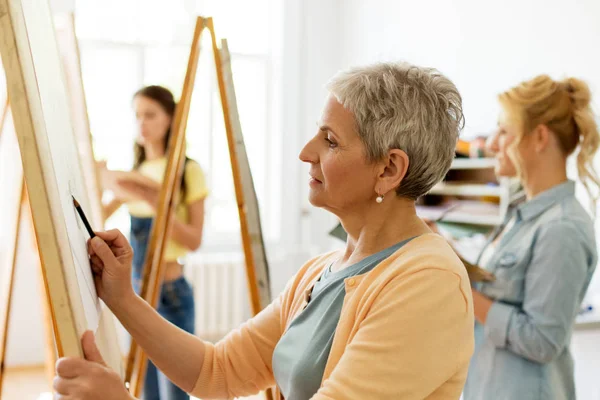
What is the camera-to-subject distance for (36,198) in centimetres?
70

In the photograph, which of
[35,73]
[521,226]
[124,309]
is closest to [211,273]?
[521,226]

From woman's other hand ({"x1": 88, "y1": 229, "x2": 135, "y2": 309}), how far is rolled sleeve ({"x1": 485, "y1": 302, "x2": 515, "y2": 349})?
93 cm

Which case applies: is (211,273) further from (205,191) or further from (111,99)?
(205,191)

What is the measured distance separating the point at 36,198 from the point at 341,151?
47 cm

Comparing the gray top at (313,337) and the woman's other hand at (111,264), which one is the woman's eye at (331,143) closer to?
the gray top at (313,337)

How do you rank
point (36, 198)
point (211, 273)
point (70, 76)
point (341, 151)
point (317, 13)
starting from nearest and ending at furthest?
point (36, 198), point (341, 151), point (70, 76), point (211, 273), point (317, 13)

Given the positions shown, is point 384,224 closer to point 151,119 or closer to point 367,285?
point 367,285

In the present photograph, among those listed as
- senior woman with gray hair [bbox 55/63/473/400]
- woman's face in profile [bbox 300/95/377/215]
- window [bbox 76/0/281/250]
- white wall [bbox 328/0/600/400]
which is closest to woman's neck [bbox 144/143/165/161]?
white wall [bbox 328/0/600/400]

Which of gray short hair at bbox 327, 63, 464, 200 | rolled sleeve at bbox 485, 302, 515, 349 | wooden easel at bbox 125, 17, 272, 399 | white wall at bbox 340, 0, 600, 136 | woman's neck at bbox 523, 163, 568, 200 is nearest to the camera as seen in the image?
gray short hair at bbox 327, 63, 464, 200

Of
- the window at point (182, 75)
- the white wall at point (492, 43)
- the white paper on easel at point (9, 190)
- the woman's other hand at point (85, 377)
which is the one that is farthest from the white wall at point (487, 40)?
the woman's other hand at point (85, 377)

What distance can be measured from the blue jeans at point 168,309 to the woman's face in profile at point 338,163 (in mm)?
1300

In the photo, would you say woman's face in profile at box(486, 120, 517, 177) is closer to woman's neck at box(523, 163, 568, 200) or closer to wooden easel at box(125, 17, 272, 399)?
woman's neck at box(523, 163, 568, 200)

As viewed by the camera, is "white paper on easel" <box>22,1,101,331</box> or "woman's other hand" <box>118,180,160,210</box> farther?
"woman's other hand" <box>118,180,160,210</box>

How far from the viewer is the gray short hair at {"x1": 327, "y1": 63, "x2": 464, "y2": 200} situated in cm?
Answer: 93
